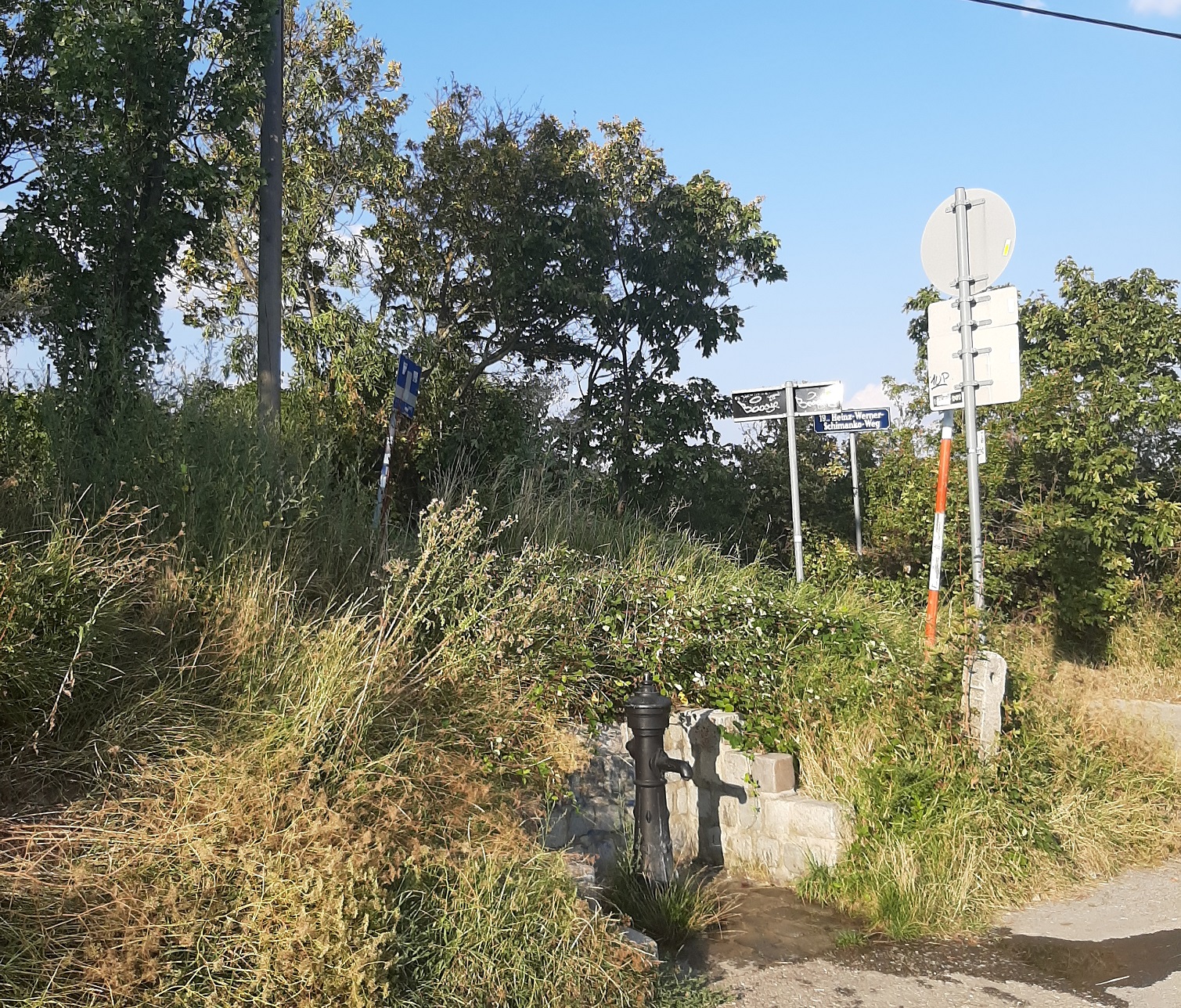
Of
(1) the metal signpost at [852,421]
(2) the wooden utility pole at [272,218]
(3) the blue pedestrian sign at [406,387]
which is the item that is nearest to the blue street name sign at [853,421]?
(1) the metal signpost at [852,421]

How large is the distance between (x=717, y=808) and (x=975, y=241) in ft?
13.3

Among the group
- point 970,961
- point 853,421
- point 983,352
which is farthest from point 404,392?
point 970,961

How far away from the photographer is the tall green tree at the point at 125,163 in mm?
6930

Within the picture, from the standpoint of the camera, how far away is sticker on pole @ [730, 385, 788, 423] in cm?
862

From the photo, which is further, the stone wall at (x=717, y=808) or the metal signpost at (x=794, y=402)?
the metal signpost at (x=794, y=402)

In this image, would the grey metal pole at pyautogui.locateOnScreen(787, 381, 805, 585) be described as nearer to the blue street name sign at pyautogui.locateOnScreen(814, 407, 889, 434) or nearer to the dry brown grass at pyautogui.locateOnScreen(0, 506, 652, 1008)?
the blue street name sign at pyautogui.locateOnScreen(814, 407, 889, 434)

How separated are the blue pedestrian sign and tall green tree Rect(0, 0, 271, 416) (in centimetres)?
163

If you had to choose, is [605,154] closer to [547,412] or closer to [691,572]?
[547,412]

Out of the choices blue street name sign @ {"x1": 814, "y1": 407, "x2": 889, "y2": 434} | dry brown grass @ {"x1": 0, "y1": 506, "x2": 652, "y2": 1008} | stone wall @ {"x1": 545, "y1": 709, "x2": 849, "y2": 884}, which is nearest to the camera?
dry brown grass @ {"x1": 0, "y1": 506, "x2": 652, "y2": 1008}

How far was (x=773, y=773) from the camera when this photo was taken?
529 centimetres

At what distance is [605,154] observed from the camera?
1295 centimetres

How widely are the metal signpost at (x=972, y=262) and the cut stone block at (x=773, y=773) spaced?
1926 millimetres

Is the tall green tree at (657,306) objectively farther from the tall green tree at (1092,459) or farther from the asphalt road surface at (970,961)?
the asphalt road surface at (970,961)

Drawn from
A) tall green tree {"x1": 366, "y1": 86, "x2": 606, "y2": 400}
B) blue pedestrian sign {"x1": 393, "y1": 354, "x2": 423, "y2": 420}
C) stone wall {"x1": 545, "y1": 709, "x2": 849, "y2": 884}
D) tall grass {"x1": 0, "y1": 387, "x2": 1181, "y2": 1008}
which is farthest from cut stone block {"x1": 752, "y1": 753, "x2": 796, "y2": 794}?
tall green tree {"x1": 366, "y1": 86, "x2": 606, "y2": 400}
